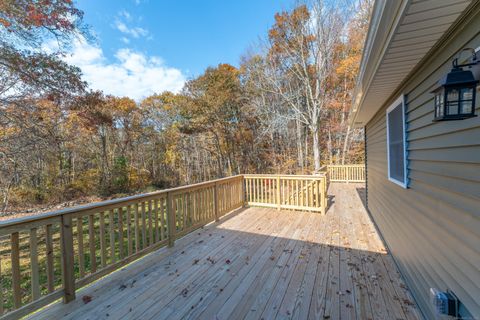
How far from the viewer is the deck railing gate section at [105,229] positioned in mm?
1955

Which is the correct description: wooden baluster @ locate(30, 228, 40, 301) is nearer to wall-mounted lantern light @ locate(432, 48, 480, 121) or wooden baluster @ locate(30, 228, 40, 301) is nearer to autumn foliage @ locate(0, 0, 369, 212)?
wall-mounted lantern light @ locate(432, 48, 480, 121)

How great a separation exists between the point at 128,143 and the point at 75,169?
355 cm

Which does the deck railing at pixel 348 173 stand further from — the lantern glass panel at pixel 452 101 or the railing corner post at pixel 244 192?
the lantern glass panel at pixel 452 101

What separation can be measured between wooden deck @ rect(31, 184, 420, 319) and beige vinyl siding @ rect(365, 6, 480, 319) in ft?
1.42

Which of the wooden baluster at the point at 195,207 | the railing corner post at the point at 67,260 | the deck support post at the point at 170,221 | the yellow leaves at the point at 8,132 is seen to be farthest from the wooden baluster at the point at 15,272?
the yellow leaves at the point at 8,132

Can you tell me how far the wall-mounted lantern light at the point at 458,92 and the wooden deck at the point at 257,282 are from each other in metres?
1.83

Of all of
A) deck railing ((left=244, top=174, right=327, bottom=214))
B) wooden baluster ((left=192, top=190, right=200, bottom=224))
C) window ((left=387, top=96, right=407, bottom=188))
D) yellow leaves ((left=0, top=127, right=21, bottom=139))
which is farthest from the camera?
yellow leaves ((left=0, top=127, right=21, bottom=139))

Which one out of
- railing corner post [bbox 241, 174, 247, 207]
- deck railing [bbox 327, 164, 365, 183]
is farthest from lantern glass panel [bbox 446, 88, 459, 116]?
deck railing [bbox 327, 164, 365, 183]

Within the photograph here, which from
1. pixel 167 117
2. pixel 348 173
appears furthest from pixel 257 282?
pixel 167 117

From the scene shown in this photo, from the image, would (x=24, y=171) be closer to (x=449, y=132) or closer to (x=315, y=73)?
(x=449, y=132)

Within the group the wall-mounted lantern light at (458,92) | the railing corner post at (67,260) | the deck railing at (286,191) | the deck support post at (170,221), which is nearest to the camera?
the wall-mounted lantern light at (458,92)

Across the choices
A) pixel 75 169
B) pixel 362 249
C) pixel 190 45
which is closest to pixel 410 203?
pixel 362 249

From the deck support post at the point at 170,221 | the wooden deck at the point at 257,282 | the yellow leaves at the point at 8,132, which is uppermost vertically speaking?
the yellow leaves at the point at 8,132

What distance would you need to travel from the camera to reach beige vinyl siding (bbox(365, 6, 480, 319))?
4.05 ft
